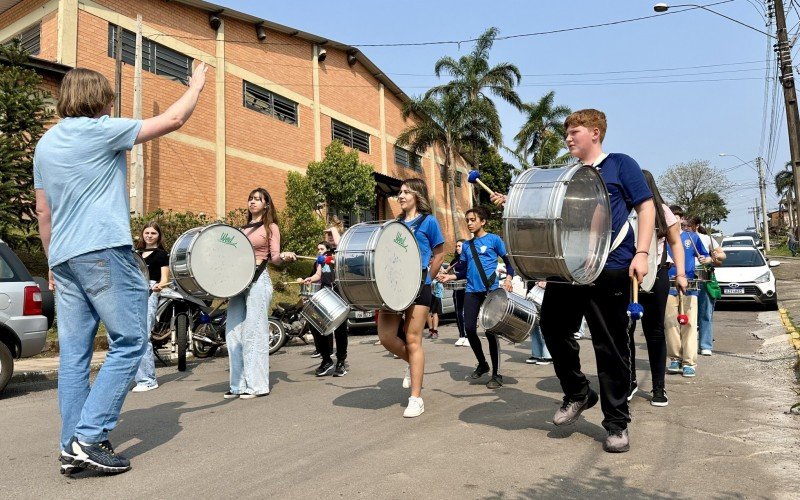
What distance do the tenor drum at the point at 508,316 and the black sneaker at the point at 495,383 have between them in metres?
0.90

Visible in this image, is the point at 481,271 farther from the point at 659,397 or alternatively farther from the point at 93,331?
the point at 93,331

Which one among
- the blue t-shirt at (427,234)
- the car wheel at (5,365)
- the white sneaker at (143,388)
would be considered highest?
the blue t-shirt at (427,234)

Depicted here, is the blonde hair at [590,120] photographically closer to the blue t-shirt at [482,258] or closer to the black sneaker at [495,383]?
the blue t-shirt at [482,258]

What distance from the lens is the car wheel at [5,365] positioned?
6.52 meters

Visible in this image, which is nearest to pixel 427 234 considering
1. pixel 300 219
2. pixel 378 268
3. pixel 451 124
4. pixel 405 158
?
pixel 378 268

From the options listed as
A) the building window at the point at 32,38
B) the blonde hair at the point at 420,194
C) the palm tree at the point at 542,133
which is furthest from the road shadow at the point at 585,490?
the palm tree at the point at 542,133

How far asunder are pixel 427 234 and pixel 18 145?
10.3 metres

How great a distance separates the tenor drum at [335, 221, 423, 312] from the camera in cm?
473

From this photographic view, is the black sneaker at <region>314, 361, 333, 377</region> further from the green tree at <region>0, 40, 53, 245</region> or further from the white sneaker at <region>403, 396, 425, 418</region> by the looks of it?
the green tree at <region>0, 40, 53, 245</region>

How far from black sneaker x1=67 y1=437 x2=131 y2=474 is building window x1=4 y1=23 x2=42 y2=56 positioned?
17.5 meters

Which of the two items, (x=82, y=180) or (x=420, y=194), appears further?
(x=420, y=194)

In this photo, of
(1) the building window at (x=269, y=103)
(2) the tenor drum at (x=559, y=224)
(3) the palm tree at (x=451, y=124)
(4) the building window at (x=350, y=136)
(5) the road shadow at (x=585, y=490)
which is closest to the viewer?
(5) the road shadow at (x=585, y=490)

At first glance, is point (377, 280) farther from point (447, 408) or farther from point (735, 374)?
point (735, 374)

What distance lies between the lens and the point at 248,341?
6.21m
